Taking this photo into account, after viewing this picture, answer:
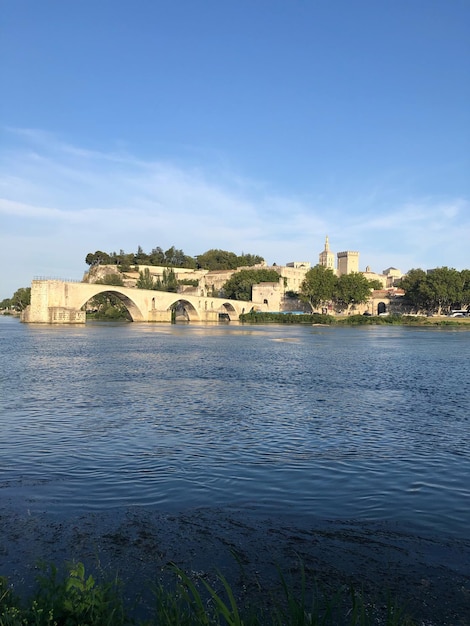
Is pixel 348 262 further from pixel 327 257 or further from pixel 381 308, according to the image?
pixel 381 308

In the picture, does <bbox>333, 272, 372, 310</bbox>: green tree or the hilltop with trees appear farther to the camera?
the hilltop with trees

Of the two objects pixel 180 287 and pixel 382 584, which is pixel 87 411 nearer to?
pixel 382 584

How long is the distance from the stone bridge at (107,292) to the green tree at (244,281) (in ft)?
40.5

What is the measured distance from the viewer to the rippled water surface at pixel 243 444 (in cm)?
641

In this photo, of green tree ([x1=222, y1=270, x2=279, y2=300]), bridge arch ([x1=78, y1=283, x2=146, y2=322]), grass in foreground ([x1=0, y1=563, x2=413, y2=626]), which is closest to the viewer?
grass in foreground ([x1=0, y1=563, x2=413, y2=626])

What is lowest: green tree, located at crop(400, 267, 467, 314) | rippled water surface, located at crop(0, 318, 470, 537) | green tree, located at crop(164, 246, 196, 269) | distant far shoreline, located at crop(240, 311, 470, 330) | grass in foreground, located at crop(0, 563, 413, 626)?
rippled water surface, located at crop(0, 318, 470, 537)

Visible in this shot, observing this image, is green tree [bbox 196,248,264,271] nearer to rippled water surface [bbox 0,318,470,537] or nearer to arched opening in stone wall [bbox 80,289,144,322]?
arched opening in stone wall [bbox 80,289,144,322]

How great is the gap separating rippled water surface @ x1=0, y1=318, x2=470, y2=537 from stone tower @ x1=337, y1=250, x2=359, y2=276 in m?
129

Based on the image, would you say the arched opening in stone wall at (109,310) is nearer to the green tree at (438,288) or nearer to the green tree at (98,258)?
the green tree at (98,258)

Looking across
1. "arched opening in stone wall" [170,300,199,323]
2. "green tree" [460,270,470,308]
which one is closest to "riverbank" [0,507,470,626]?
"arched opening in stone wall" [170,300,199,323]

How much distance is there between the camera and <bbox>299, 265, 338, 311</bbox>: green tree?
96.1 metres

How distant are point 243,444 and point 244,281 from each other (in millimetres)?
101547

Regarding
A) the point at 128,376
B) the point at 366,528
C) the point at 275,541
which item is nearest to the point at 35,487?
the point at 275,541

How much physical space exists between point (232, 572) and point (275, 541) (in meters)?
0.73
